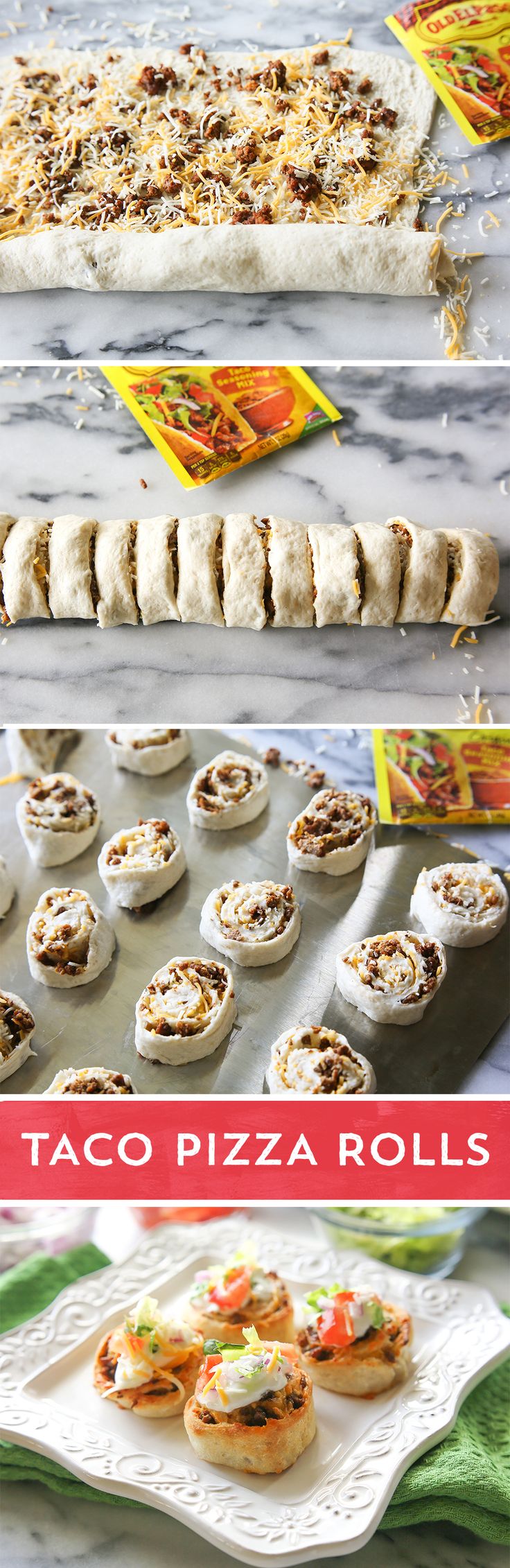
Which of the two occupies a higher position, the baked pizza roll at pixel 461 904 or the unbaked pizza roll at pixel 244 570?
the unbaked pizza roll at pixel 244 570

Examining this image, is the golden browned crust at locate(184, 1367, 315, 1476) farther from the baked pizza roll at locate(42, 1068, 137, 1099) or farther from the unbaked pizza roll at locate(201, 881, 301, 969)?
the unbaked pizza roll at locate(201, 881, 301, 969)

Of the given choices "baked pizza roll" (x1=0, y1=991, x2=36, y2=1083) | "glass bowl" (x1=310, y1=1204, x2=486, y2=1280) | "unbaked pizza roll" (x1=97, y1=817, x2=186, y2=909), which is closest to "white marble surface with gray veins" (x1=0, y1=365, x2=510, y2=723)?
"unbaked pizza roll" (x1=97, y1=817, x2=186, y2=909)

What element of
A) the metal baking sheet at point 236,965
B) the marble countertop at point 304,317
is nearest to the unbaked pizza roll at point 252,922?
the metal baking sheet at point 236,965

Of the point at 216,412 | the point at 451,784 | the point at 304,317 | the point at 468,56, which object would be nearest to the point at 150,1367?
the point at 451,784

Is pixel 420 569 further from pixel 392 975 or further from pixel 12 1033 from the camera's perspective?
pixel 12 1033

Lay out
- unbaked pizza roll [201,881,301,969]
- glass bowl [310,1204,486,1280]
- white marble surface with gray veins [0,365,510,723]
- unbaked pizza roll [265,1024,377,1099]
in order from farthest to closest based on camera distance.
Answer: glass bowl [310,1204,486,1280], white marble surface with gray veins [0,365,510,723], unbaked pizza roll [201,881,301,969], unbaked pizza roll [265,1024,377,1099]

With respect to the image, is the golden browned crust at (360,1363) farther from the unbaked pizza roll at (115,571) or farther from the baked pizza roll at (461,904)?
the unbaked pizza roll at (115,571)
